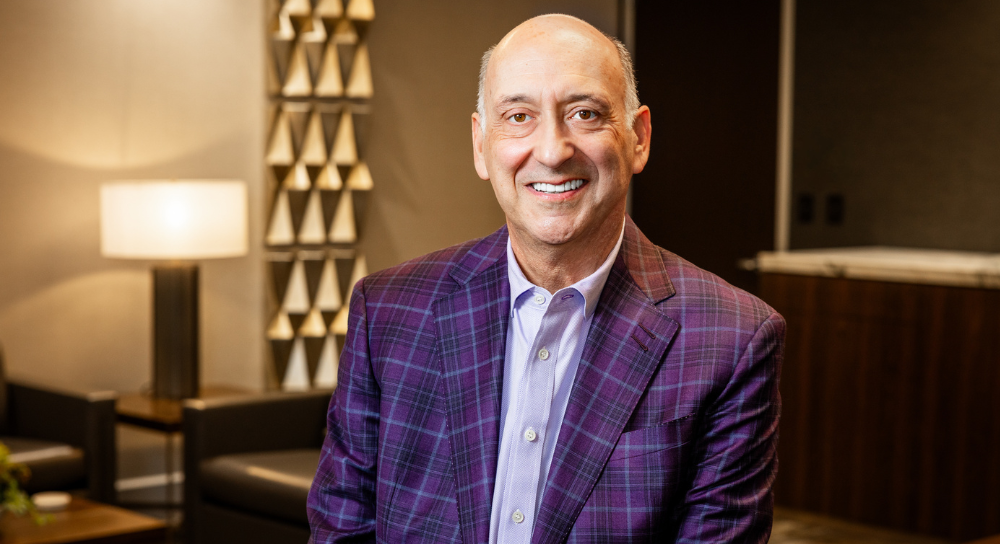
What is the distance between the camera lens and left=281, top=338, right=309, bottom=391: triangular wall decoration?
4922 mm

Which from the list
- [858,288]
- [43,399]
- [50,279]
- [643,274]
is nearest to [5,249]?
[50,279]

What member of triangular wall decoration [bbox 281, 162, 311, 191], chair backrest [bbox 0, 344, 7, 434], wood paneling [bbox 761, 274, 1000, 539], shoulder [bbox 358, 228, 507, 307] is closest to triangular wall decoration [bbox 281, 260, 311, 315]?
triangular wall decoration [bbox 281, 162, 311, 191]

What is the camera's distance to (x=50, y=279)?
434 centimetres

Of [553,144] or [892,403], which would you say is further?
[892,403]

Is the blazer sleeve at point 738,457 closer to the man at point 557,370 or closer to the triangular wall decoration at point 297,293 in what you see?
the man at point 557,370

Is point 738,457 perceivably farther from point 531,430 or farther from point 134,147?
point 134,147

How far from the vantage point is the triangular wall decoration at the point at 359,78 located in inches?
193

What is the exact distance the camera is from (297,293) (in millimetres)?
4902

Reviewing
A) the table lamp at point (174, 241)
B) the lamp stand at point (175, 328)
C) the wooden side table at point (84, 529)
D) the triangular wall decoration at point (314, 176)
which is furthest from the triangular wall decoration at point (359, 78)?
the wooden side table at point (84, 529)

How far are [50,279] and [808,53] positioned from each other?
3.46 meters

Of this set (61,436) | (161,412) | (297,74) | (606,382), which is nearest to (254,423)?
(161,412)

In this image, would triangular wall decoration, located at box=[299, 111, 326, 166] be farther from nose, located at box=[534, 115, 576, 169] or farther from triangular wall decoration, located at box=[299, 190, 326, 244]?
nose, located at box=[534, 115, 576, 169]

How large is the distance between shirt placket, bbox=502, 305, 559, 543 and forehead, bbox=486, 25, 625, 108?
0.84 ft

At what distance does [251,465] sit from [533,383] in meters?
2.33
